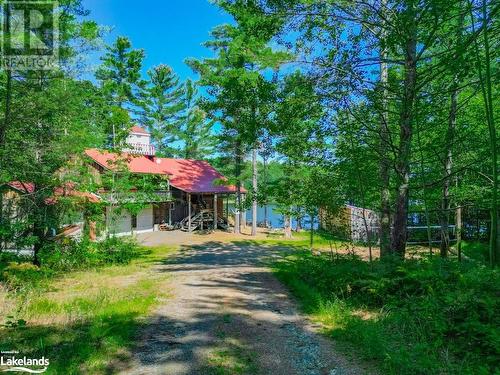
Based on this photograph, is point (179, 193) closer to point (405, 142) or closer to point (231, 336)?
point (405, 142)

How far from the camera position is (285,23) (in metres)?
7.09

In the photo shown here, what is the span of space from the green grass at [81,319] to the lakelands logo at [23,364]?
95mm

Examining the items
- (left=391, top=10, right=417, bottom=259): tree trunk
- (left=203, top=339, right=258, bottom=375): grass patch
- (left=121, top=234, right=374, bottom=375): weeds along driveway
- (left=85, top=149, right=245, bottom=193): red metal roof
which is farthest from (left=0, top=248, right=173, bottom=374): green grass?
(left=85, top=149, right=245, bottom=193): red metal roof

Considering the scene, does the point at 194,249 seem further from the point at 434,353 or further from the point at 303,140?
the point at 434,353

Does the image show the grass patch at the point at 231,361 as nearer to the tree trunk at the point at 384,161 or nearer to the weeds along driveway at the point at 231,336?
the weeds along driveway at the point at 231,336

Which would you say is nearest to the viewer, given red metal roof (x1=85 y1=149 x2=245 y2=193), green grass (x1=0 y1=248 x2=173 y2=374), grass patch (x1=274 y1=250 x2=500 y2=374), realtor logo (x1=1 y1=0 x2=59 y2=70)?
grass patch (x1=274 y1=250 x2=500 y2=374)

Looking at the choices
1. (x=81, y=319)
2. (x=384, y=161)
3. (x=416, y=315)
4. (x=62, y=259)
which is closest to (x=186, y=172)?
(x=62, y=259)

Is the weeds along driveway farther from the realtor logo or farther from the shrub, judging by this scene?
the realtor logo

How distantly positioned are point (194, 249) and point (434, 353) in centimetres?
1491

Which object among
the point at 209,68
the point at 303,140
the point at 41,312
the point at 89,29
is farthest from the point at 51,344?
the point at 209,68

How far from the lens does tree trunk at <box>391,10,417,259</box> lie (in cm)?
628

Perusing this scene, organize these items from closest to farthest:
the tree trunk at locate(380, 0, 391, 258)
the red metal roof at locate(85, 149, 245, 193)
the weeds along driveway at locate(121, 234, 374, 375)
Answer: the weeds along driveway at locate(121, 234, 374, 375) → the tree trunk at locate(380, 0, 391, 258) → the red metal roof at locate(85, 149, 245, 193)

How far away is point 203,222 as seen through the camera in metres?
27.0

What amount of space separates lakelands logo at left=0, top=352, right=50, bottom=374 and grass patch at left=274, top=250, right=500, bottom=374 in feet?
11.9
